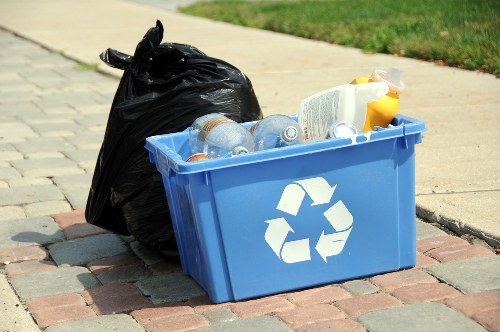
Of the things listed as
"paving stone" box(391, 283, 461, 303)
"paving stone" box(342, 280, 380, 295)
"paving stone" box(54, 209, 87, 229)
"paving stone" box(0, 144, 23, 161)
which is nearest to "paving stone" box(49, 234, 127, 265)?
"paving stone" box(54, 209, 87, 229)

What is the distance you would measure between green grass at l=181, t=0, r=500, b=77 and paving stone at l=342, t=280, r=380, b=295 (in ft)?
14.5

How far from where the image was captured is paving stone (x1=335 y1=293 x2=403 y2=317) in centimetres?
317

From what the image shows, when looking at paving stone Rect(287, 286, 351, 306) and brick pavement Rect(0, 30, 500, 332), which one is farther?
paving stone Rect(287, 286, 351, 306)

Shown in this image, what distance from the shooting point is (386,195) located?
339cm

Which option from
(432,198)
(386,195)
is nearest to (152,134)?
(386,195)

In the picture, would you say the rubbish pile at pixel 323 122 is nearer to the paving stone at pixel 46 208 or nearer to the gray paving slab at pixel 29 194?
the paving stone at pixel 46 208

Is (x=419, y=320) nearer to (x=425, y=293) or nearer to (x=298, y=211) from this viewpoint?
(x=425, y=293)

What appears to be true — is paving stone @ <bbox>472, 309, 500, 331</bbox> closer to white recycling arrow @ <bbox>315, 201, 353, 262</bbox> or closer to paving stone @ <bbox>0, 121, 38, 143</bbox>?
white recycling arrow @ <bbox>315, 201, 353, 262</bbox>

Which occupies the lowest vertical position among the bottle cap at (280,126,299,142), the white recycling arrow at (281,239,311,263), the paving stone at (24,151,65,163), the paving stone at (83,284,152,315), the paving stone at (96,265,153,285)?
the paving stone at (96,265,153,285)

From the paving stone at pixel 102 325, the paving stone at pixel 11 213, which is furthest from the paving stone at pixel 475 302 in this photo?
the paving stone at pixel 11 213

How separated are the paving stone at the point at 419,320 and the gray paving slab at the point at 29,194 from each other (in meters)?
2.39

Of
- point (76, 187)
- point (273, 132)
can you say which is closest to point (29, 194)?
point (76, 187)

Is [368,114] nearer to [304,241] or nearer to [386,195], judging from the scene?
[386,195]

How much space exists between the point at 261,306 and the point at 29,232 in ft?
5.18
